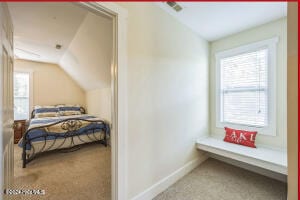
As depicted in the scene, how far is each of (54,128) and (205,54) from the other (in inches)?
135

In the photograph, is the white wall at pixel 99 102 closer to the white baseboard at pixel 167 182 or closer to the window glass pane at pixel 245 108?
the white baseboard at pixel 167 182

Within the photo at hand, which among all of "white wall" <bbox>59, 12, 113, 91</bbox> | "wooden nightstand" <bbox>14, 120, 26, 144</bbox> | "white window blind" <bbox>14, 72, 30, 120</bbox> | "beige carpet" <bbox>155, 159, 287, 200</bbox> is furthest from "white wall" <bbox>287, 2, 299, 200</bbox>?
"white window blind" <bbox>14, 72, 30, 120</bbox>

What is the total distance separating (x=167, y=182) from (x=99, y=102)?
3329 millimetres

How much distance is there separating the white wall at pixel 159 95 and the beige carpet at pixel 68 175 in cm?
77

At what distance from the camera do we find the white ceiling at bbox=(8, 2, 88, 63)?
1943mm

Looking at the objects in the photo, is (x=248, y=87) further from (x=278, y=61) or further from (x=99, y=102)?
(x=99, y=102)

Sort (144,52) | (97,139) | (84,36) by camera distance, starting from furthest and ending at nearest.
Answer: (97,139) < (84,36) < (144,52)

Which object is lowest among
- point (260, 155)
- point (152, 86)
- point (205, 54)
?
point (260, 155)

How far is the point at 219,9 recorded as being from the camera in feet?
6.13

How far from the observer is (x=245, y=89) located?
8.05ft

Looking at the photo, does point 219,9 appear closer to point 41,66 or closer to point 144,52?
point 144,52

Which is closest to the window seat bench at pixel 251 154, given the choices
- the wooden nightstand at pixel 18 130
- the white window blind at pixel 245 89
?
the white window blind at pixel 245 89

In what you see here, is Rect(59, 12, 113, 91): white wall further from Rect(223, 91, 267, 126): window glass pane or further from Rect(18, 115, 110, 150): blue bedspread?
Rect(223, 91, 267, 126): window glass pane

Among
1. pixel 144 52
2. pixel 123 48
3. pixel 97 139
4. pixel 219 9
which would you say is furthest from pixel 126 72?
pixel 97 139
